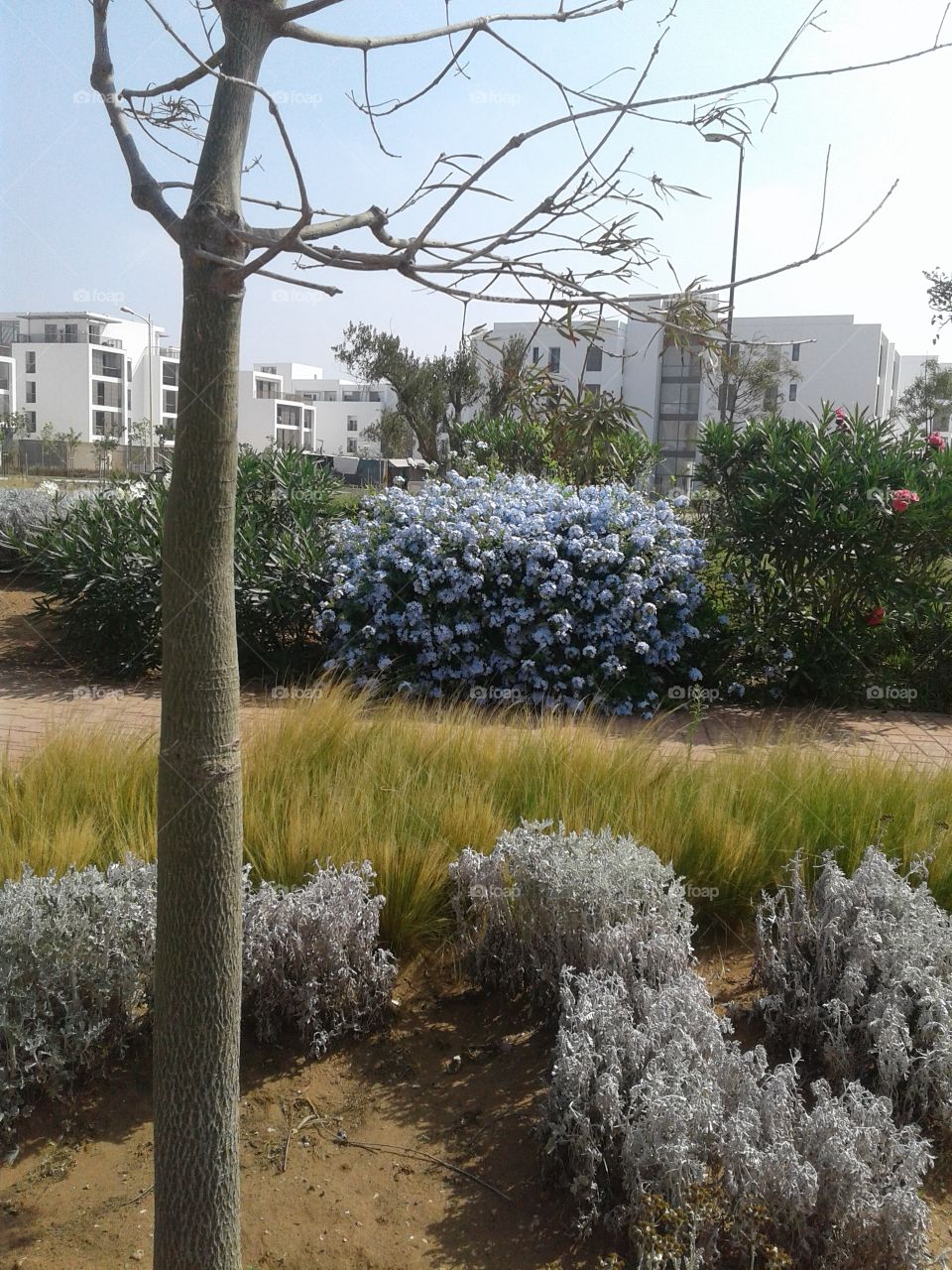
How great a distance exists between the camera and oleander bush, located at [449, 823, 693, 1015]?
2879mm

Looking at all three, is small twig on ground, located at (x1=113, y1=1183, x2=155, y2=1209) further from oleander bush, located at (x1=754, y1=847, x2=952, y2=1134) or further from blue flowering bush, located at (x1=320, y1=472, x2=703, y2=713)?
blue flowering bush, located at (x1=320, y1=472, x2=703, y2=713)

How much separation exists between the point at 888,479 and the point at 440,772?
14.8 ft

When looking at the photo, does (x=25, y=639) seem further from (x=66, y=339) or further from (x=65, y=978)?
(x=66, y=339)

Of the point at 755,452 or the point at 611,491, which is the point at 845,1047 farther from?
the point at 755,452

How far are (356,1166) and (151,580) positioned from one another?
6284 millimetres

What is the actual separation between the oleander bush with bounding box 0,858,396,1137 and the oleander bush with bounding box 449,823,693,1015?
303 millimetres

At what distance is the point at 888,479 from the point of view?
23.9 feet

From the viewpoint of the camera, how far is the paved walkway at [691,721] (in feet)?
19.7

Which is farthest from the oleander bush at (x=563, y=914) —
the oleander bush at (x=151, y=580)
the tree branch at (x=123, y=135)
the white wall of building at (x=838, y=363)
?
the white wall of building at (x=838, y=363)

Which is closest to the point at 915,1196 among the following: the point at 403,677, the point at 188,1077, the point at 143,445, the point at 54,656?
the point at 188,1077

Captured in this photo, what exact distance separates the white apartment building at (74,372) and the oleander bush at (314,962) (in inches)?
3405

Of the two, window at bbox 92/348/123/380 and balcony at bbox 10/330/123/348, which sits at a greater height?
balcony at bbox 10/330/123/348

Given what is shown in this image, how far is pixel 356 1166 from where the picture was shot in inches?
98.3

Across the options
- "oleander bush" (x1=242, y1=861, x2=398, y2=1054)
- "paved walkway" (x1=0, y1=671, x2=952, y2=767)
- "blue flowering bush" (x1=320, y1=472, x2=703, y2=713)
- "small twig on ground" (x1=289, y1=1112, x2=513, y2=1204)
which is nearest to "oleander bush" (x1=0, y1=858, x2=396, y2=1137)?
"oleander bush" (x1=242, y1=861, x2=398, y2=1054)
